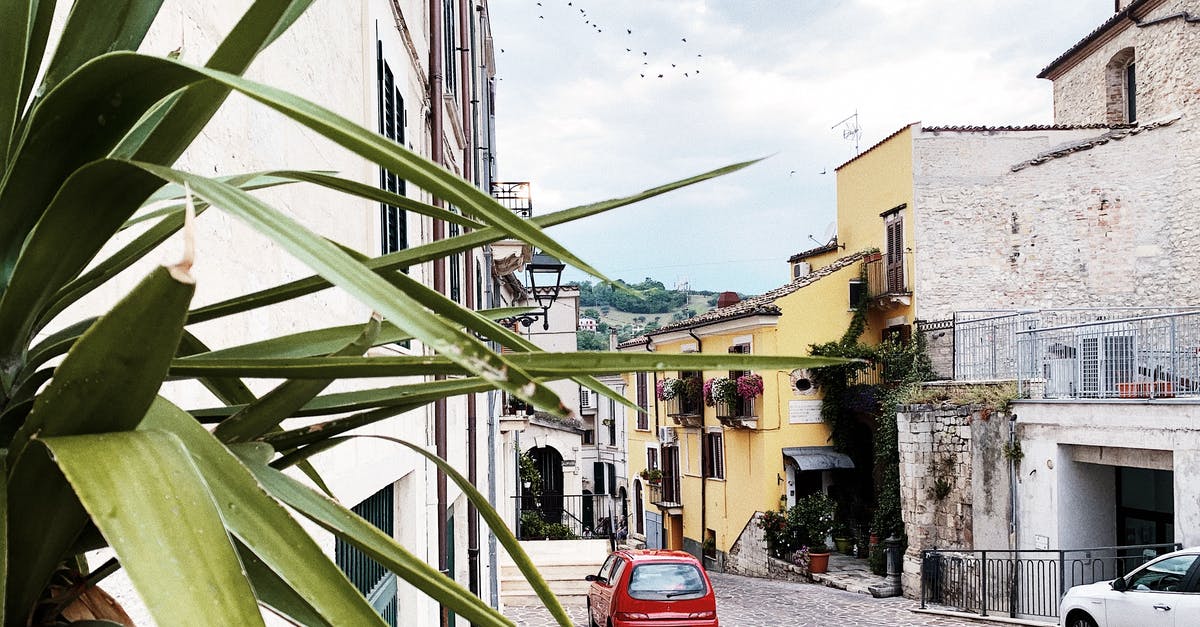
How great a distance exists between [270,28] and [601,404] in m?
45.7

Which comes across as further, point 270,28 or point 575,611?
point 575,611

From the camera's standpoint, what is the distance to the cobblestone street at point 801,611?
15023mm

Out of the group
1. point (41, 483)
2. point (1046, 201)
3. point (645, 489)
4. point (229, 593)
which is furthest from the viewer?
point (645, 489)

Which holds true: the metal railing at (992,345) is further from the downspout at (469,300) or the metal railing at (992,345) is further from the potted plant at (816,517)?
the downspout at (469,300)

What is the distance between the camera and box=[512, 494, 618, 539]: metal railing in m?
27.4

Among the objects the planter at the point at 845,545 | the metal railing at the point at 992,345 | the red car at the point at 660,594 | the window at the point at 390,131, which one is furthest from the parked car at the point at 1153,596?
the planter at the point at 845,545

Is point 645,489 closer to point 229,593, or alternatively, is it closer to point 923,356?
point 923,356

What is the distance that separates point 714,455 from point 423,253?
27.8 meters

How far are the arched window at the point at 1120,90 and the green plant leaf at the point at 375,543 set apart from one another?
1071 inches

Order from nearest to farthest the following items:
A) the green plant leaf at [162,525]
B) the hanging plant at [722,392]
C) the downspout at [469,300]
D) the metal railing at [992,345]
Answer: the green plant leaf at [162,525]
the downspout at [469,300]
the metal railing at [992,345]
the hanging plant at [722,392]

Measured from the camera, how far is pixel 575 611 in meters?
17.4

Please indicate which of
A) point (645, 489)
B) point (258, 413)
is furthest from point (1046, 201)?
point (258, 413)

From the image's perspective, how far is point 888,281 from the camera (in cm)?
2425

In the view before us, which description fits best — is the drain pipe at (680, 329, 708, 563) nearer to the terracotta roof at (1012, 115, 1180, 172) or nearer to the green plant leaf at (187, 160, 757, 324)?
the terracotta roof at (1012, 115, 1180, 172)
